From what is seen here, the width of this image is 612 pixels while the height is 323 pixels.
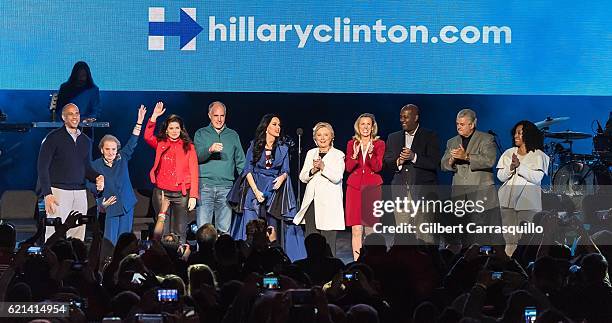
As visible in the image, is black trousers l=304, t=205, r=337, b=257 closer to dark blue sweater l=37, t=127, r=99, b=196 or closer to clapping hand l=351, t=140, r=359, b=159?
clapping hand l=351, t=140, r=359, b=159

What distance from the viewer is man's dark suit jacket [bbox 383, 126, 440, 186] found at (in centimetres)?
1067

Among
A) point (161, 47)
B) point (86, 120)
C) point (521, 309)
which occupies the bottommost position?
point (521, 309)

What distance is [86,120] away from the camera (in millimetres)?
10633

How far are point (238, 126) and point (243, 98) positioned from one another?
276 millimetres

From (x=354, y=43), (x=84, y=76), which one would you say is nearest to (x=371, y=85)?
(x=354, y=43)

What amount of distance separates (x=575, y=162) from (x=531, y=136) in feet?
1.84

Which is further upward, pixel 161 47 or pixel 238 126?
pixel 161 47

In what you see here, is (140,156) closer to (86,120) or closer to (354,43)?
(86,120)

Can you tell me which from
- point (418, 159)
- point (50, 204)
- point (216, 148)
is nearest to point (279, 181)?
point (216, 148)

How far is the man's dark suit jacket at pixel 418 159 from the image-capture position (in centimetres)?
1067

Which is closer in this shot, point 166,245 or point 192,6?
point 166,245

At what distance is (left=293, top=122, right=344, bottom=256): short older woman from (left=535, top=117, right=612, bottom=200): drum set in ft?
6.46

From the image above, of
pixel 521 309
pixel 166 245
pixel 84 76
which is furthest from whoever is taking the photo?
pixel 84 76

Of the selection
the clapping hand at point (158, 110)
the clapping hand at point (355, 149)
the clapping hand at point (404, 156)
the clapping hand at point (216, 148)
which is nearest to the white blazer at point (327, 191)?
the clapping hand at point (355, 149)
